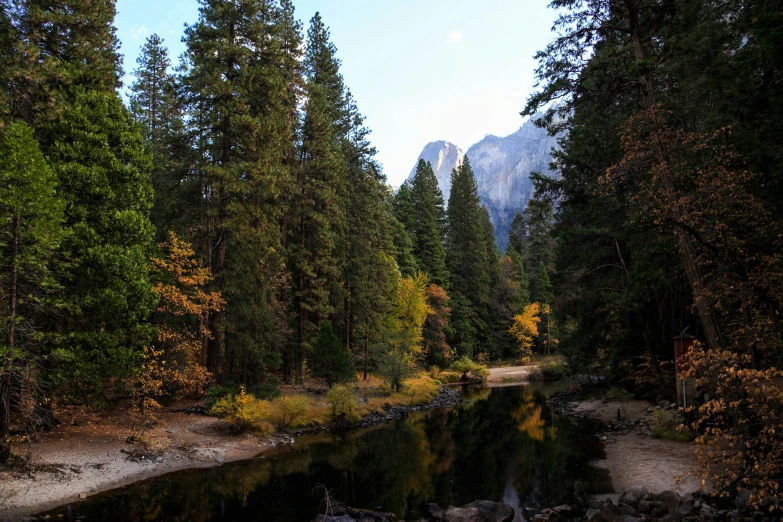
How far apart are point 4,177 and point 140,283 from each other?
178 inches

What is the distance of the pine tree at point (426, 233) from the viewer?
4666cm

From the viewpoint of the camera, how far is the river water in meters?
11.4

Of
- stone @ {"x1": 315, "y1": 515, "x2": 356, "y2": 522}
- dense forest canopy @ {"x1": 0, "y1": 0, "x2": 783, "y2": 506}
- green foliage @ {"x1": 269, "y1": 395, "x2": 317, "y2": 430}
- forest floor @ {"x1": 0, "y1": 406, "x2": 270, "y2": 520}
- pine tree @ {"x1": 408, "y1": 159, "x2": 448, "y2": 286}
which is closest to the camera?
dense forest canopy @ {"x1": 0, "y1": 0, "x2": 783, "y2": 506}

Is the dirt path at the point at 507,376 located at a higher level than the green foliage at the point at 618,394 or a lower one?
lower

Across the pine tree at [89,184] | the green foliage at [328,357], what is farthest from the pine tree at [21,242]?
the green foliage at [328,357]

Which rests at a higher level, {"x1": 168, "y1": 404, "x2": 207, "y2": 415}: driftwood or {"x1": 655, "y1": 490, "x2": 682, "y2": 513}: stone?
{"x1": 168, "y1": 404, "x2": 207, "y2": 415}: driftwood

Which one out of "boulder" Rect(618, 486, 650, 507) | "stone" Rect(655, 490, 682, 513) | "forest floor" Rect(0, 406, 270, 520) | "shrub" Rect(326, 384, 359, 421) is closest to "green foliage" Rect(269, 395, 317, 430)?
"shrub" Rect(326, 384, 359, 421)

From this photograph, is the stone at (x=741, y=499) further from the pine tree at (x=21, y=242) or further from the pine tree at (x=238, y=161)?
the pine tree at (x=238, y=161)

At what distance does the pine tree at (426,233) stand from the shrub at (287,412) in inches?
1019

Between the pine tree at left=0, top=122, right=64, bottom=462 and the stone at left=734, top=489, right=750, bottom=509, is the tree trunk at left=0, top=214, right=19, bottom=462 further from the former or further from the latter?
the stone at left=734, top=489, right=750, bottom=509

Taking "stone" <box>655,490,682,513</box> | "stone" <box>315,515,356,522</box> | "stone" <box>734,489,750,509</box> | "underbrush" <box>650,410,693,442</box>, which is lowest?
"stone" <box>315,515,356,522</box>

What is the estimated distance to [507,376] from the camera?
142 ft

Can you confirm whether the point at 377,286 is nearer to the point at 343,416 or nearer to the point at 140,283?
the point at 343,416

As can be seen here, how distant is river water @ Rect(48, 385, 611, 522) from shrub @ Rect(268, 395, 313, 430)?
93 centimetres
